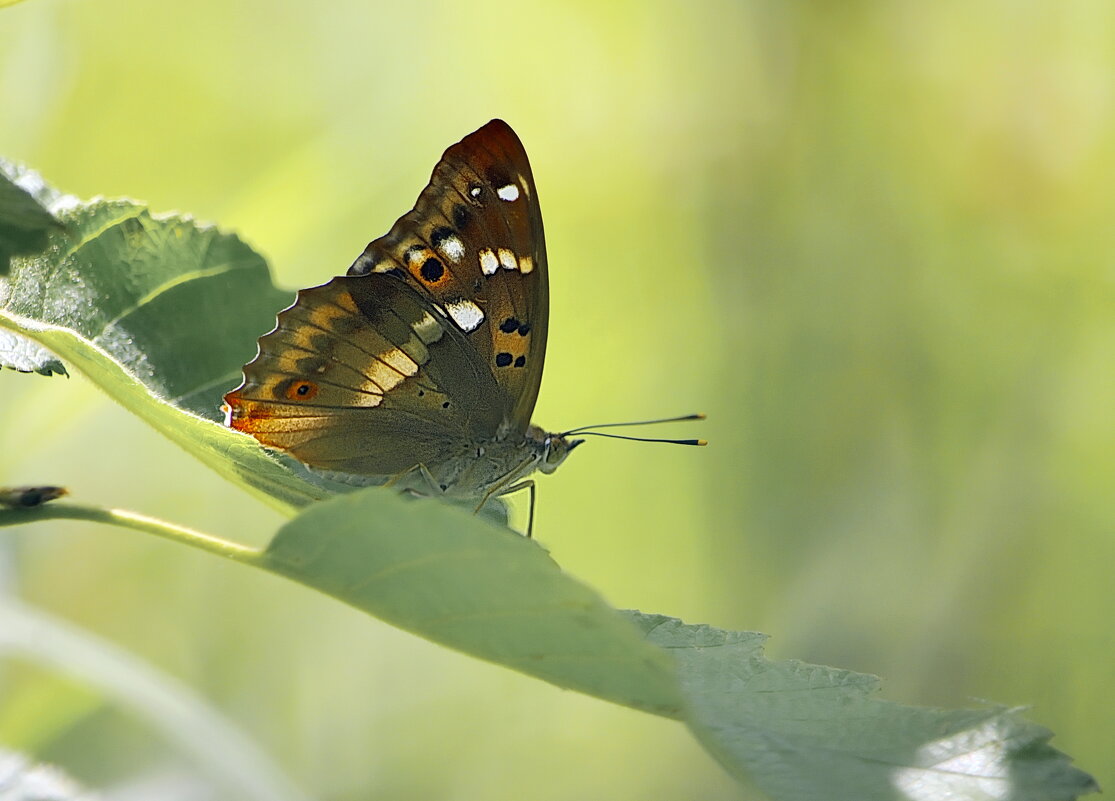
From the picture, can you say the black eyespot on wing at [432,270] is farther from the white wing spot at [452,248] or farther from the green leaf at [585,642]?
the green leaf at [585,642]

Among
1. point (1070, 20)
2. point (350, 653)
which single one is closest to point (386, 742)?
point (350, 653)

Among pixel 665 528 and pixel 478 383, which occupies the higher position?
pixel 665 528

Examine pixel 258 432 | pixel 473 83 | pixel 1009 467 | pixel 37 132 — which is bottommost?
pixel 258 432

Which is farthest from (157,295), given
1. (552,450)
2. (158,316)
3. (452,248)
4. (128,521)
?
(552,450)

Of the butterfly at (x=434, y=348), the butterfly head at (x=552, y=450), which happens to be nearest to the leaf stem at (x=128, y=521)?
the butterfly at (x=434, y=348)

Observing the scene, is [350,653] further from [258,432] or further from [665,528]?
[258,432]

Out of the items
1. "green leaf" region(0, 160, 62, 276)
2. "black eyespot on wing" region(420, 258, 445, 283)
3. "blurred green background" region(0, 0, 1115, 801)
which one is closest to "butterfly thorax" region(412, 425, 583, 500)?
"black eyespot on wing" region(420, 258, 445, 283)

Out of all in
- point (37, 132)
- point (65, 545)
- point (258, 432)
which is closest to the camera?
point (258, 432)
